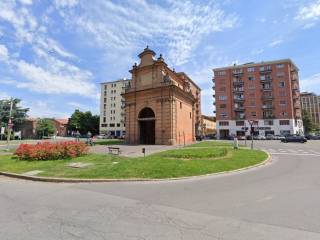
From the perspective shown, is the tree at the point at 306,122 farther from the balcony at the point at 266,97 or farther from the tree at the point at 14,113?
the tree at the point at 14,113

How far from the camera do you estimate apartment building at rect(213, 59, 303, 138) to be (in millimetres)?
72875

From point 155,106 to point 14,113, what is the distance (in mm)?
46236

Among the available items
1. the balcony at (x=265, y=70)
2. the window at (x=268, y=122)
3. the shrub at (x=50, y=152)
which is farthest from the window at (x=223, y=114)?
the shrub at (x=50, y=152)

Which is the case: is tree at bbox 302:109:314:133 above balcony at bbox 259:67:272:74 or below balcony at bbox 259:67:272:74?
below

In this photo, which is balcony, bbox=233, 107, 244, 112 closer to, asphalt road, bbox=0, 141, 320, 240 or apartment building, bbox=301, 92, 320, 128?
asphalt road, bbox=0, 141, 320, 240

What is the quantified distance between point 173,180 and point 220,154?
7.32 meters

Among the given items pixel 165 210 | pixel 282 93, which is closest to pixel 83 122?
pixel 282 93

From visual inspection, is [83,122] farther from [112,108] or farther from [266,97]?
[266,97]

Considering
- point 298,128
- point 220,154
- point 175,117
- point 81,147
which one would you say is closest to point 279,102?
point 298,128

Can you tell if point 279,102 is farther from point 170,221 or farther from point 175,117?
point 170,221

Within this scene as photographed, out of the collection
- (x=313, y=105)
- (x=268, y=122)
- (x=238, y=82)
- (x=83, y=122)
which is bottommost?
(x=268, y=122)

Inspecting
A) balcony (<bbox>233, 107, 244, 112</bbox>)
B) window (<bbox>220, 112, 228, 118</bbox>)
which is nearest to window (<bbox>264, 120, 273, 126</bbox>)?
balcony (<bbox>233, 107, 244, 112</bbox>)

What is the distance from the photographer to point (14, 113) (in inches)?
2384

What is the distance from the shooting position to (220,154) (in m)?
16.3
